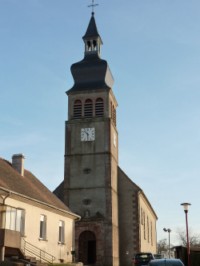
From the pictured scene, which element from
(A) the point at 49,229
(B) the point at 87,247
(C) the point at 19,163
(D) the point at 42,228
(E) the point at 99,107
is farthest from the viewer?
(E) the point at 99,107

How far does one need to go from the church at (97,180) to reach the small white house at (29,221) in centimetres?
802

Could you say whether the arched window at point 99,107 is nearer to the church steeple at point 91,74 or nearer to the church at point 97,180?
the church at point 97,180

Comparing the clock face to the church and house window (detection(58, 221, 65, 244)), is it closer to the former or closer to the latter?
the church

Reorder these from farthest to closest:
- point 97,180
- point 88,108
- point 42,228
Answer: point 88,108, point 97,180, point 42,228

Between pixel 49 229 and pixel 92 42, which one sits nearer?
pixel 49 229

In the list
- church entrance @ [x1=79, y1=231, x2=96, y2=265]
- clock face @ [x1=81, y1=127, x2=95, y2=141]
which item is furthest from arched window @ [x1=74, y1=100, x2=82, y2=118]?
church entrance @ [x1=79, y1=231, x2=96, y2=265]

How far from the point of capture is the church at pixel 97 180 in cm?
4025

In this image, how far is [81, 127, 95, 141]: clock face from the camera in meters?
43.3

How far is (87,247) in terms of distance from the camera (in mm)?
41594

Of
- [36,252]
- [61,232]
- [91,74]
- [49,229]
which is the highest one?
[91,74]

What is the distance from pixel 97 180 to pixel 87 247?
650 centimetres

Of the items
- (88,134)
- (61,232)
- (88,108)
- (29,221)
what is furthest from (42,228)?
(88,108)

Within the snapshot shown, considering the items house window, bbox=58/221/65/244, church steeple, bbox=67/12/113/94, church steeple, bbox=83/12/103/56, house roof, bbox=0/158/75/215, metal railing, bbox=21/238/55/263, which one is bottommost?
metal railing, bbox=21/238/55/263

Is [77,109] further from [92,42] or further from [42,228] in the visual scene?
[42,228]
